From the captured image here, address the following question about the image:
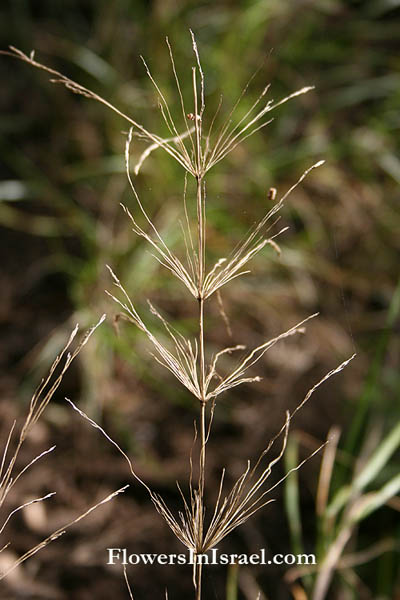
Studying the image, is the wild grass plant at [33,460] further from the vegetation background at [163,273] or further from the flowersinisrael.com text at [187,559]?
the flowersinisrael.com text at [187,559]

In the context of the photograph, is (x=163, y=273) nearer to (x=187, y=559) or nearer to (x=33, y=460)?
(x=187, y=559)

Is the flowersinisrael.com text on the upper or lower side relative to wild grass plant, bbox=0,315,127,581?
lower

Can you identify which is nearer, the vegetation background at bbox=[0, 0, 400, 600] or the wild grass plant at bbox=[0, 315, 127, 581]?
the wild grass plant at bbox=[0, 315, 127, 581]

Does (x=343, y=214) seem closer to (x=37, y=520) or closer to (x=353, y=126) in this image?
(x=353, y=126)

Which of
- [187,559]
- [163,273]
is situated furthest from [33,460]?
[163,273]

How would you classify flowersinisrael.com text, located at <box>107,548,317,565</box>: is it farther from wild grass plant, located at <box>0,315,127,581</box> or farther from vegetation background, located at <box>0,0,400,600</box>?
wild grass plant, located at <box>0,315,127,581</box>

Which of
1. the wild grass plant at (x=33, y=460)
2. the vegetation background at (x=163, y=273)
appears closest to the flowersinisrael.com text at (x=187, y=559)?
the vegetation background at (x=163, y=273)

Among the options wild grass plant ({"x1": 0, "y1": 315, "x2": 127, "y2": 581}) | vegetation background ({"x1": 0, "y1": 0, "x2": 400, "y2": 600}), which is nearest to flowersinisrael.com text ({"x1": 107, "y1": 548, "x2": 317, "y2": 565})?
vegetation background ({"x1": 0, "y1": 0, "x2": 400, "y2": 600})

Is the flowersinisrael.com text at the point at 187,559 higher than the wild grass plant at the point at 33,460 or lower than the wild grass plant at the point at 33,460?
lower
